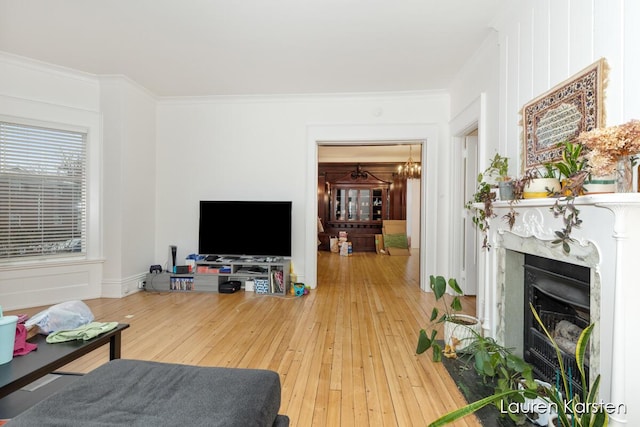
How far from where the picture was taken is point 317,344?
272 cm

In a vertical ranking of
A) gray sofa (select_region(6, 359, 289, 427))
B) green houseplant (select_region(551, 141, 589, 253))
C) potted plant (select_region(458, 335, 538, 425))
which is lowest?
potted plant (select_region(458, 335, 538, 425))

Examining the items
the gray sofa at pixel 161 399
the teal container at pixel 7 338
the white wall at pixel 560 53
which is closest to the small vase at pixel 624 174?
the white wall at pixel 560 53

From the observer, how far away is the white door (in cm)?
416

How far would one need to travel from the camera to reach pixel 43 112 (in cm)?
374

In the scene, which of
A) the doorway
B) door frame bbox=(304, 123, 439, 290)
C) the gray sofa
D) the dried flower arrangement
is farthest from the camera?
the doorway

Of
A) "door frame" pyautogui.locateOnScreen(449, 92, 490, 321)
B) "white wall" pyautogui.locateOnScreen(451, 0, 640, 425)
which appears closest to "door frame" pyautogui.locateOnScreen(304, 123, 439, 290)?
"door frame" pyautogui.locateOnScreen(449, 92, 490, 321)

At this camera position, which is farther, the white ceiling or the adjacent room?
the white ceiling

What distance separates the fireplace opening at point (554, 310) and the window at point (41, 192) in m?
4.91

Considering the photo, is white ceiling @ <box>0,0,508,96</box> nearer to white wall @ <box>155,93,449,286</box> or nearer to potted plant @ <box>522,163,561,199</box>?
white wall @ <box>155,93,449,286</box>

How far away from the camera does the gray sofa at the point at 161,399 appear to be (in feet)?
3.33

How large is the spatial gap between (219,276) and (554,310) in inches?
150

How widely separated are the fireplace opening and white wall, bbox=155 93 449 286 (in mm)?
2901

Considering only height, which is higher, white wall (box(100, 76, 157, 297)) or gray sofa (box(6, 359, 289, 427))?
white wall (box(100, 76, 157, 297))

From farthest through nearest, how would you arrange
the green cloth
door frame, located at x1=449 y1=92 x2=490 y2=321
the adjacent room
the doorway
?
the doorway
door frame, located at x1=449 y1=92 x2=490 y2=321
the green cloth
the adjacent room
